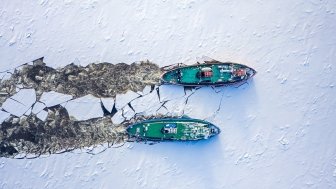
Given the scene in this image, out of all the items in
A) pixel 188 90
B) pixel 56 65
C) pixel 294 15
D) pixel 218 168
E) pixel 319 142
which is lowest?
pixel 218 168

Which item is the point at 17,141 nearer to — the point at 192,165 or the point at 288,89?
the point at 192,165

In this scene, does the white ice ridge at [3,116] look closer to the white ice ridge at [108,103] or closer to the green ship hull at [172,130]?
the white ice ridge at [108,103]

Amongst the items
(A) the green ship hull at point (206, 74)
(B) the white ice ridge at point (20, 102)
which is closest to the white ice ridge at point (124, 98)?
(A) the green ship hull at point (206, 74)

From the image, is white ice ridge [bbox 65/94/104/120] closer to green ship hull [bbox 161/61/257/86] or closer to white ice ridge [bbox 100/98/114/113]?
white ice ridge [bbox 100/98/114/113]

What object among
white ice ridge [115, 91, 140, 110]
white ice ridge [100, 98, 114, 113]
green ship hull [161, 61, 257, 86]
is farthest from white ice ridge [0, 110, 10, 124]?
green ship hull [161, 61, 257, 86]

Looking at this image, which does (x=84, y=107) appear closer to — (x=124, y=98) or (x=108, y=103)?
(x=108, y=103)

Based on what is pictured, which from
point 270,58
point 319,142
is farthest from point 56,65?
point 319,142

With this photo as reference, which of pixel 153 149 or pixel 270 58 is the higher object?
pixel 270 58
